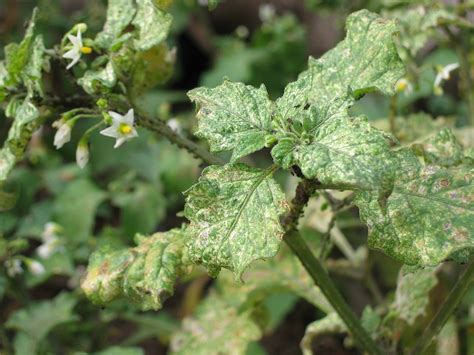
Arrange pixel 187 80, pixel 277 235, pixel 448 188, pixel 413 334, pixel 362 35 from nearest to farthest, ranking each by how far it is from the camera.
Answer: pixel 277 235
pixel 448 188
pixel 362 35
pixel 413 334
pixel 187 80

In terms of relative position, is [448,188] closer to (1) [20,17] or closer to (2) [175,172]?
(2) [175,172]

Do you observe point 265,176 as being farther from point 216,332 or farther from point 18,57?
point 216,332

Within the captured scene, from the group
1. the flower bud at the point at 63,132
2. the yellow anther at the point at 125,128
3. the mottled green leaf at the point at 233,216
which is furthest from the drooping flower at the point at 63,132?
the mottled green leaf at the point at 233,216

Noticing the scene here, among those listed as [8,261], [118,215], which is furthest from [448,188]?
[118,215]

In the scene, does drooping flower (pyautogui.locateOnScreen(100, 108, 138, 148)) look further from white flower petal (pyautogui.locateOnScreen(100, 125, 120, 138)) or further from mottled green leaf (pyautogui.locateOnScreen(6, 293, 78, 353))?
mottled green leaf (pyautogui.locateOnScreen(6, 293, 78, 353))

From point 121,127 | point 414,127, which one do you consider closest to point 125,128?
point 121,127

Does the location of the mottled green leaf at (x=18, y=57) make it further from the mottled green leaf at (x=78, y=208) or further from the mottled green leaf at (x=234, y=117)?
the mottled green leaf at (x=78, y=208)

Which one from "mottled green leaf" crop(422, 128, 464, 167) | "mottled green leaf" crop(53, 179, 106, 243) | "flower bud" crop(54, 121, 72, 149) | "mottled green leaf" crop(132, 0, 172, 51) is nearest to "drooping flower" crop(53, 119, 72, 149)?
"flower bud" crop(54, 121, 72, 149)

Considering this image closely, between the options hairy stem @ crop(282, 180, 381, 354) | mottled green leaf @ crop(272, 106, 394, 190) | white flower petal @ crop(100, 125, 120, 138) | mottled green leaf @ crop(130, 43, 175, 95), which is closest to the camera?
mottled green leaf @ crop(272, 106, 394, 190)
